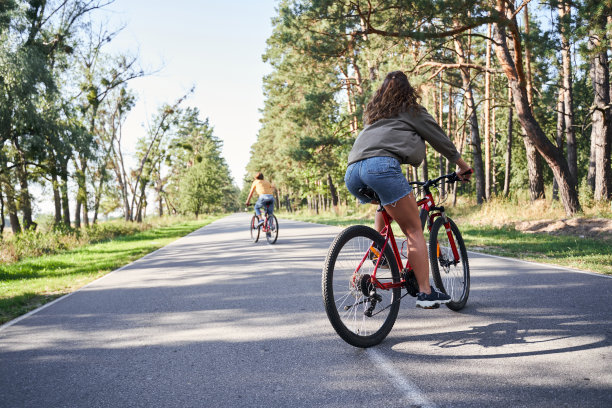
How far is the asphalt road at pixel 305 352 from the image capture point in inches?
102

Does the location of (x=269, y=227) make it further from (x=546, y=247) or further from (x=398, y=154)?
(x=398, y=154)

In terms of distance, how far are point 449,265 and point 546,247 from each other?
5474 millimetres

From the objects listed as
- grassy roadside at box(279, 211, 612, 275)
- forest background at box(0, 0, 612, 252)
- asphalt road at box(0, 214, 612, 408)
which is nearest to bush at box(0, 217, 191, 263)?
forest background at box(0, 0, 612, 252)

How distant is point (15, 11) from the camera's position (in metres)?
15.6

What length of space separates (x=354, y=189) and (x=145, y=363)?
2.15m

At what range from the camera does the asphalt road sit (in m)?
2.58

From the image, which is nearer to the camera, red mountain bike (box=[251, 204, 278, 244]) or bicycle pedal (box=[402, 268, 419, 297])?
bicycle pedal (box=[402, 268, 419, 297])

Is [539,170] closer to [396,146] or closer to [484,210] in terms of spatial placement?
[484,210]

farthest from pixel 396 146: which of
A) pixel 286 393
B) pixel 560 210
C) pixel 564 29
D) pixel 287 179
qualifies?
pixel 287 179

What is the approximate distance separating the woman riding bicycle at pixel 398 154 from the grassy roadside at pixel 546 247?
3.76m

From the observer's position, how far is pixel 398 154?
341 centimetres

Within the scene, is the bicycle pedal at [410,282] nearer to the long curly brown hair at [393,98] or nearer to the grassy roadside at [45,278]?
the long curly brown hair at [393,98]

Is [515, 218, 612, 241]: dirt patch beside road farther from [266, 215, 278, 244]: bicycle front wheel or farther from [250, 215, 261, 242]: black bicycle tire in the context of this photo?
[250, 215, 261, 242]: black bicycle tire

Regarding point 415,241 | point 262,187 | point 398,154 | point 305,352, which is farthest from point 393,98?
point 262,187
